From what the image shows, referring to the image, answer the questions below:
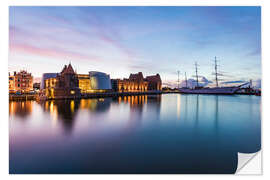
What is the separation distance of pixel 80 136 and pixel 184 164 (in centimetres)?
543

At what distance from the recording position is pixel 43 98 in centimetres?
2616

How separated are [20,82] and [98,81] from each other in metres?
22.4

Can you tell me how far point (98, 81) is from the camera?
49.3 meters

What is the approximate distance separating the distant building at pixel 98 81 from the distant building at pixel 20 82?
18225 mm

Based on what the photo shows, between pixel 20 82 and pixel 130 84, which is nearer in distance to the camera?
pixel 20 82

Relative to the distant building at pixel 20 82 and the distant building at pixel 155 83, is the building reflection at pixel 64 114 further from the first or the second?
the distant building at pixel 155 83

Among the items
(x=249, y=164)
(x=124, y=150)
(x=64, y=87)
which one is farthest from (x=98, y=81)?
(x=249, y=164)

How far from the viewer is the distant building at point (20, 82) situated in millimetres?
36375

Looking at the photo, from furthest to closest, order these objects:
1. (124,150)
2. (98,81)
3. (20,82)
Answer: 1. (98,81)
2. (20,82)
3. (124,150)

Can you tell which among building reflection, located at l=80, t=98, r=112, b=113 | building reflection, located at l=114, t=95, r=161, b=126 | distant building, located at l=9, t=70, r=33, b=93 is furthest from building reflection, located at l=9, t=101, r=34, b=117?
distant building, located at l=9, t=70, r=33, b=93
